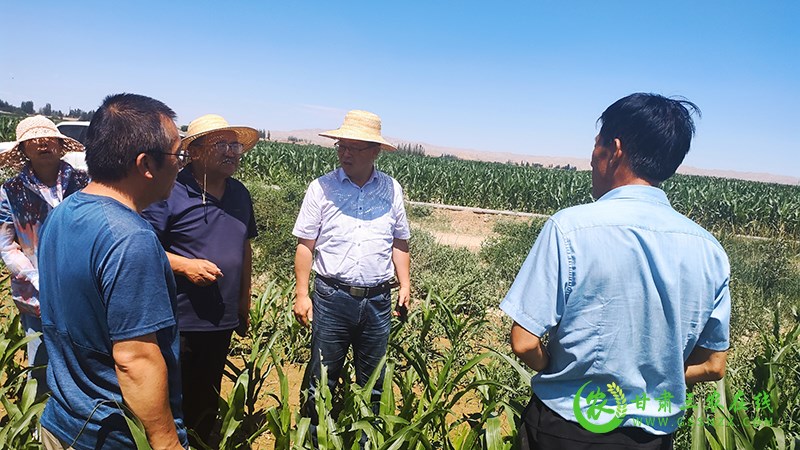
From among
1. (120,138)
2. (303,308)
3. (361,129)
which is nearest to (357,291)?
(303,308)

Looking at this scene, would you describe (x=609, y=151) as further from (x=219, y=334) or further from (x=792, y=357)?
Result: (x=792, y=357)

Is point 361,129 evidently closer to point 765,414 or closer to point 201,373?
point 201,373

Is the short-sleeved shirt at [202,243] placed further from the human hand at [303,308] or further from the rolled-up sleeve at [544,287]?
A: the rolled-up sleeve at [544,287]

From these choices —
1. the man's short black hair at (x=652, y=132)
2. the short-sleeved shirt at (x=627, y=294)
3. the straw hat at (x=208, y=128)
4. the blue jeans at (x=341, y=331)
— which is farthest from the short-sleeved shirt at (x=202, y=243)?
the man's short black hair at (x=652, y=132)

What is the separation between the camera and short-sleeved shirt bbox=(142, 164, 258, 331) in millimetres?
2230

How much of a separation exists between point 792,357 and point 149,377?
436 cm

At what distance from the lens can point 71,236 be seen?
4.22 ft

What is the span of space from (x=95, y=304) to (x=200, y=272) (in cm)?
82

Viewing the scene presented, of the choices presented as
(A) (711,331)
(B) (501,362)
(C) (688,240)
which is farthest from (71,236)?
(B) (501,362)

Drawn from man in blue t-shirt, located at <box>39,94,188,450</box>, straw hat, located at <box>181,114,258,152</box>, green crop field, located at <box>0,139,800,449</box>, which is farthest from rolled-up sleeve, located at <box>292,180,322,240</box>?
man in blue t-shirt, located at <box>39,94,188,450</box>

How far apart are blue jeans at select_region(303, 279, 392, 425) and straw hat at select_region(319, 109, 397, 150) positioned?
2.79ft

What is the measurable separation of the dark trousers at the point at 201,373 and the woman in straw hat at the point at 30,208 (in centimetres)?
85
